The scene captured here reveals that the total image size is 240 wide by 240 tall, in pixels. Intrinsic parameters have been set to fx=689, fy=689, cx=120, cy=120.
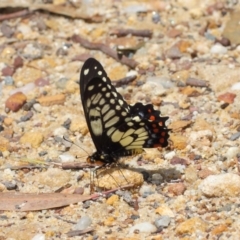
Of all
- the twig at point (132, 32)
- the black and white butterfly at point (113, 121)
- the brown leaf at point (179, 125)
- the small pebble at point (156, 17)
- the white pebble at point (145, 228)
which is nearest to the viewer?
the white pebble at point (145, 228)

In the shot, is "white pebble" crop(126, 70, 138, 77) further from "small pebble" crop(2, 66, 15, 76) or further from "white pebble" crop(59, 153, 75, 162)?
"white pebble" crop(59, 153, 75, 162)

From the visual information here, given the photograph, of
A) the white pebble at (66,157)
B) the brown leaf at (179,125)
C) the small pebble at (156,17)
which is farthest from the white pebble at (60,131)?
the small pebble at (156,17)

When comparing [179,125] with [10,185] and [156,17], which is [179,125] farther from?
[156,17]

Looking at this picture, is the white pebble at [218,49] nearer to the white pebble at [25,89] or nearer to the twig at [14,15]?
the white pebble at [25,89]

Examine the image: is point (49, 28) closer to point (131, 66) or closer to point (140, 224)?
point (131, 66)

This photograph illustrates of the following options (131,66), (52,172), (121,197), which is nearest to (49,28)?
(131,66)

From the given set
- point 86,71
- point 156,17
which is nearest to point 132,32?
point 156,17
